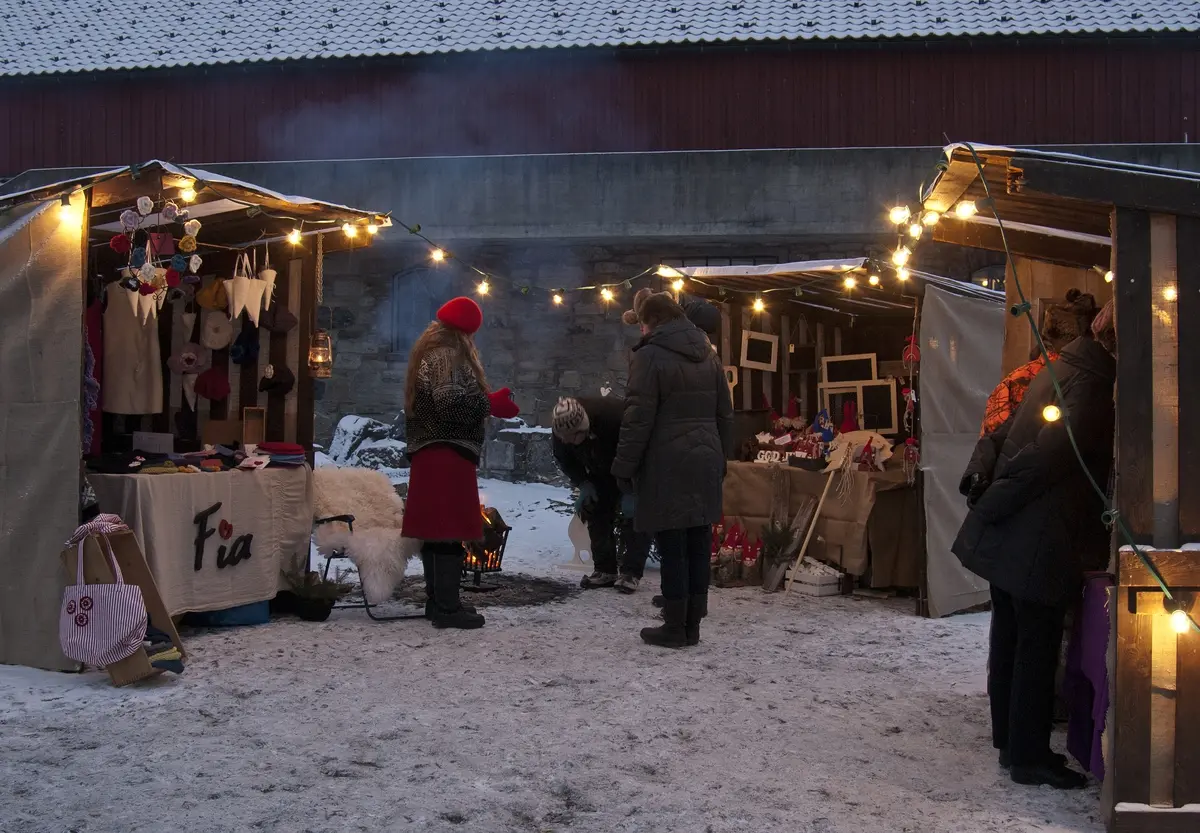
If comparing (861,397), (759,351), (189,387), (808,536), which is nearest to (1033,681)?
(808,536)

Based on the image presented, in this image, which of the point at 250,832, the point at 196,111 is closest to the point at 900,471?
the point at 250,832

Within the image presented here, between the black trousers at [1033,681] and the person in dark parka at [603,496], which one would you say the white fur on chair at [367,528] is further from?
the black trousers at [1033,681]

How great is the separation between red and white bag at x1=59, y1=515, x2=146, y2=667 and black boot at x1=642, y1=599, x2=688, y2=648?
8.78ft

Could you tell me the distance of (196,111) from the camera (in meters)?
16.7

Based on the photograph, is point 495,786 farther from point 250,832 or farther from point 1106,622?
point 1106,622

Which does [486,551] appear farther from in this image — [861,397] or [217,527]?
[861,397]

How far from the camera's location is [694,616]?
21.0 ft

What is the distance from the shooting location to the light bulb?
358cm

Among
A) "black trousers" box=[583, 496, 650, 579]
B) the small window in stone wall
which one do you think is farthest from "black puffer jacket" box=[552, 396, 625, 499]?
the small window in stone wall

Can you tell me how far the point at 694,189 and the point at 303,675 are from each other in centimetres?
994

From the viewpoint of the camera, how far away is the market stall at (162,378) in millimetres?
5855

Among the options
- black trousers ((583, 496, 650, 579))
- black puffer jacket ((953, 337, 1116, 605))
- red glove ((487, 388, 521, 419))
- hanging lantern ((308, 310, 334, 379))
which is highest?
hanging lantern ((308, 310, 334, 379))

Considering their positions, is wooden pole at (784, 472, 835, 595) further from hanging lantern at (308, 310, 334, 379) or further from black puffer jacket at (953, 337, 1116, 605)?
black puffer jacket at (953, 337, 1116, 605)

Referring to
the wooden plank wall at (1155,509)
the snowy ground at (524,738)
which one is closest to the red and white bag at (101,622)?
the snowy ground at (524,738)
